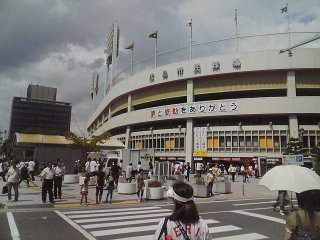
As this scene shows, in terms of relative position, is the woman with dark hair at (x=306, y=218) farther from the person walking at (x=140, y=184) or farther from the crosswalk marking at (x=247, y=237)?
the person walking at (x=140, y=184)

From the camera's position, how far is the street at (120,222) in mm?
9648

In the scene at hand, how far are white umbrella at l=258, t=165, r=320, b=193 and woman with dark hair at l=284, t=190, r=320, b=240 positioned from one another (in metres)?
0.79

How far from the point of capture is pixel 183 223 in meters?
3.42

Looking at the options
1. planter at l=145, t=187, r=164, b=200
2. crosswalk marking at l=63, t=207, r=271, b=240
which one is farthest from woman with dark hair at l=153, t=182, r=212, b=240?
planter at l=145, t=187, r=164, b=200

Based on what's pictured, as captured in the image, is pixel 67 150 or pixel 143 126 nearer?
pixel 67 150

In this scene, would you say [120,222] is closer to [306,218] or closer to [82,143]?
[306,218]

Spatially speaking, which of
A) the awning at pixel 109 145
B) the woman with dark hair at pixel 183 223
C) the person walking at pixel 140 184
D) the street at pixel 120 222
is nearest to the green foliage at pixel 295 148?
the awning at pixel 109 145

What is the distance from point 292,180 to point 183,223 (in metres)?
2.63

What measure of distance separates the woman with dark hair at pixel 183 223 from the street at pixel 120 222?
631cm

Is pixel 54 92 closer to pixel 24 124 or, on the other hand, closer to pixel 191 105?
pixel 24 124

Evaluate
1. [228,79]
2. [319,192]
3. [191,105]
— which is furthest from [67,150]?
[319,192]

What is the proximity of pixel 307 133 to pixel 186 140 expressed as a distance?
17997mm

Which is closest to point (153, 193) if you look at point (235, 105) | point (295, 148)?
point (295, 148)

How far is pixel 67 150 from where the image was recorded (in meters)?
32.8
